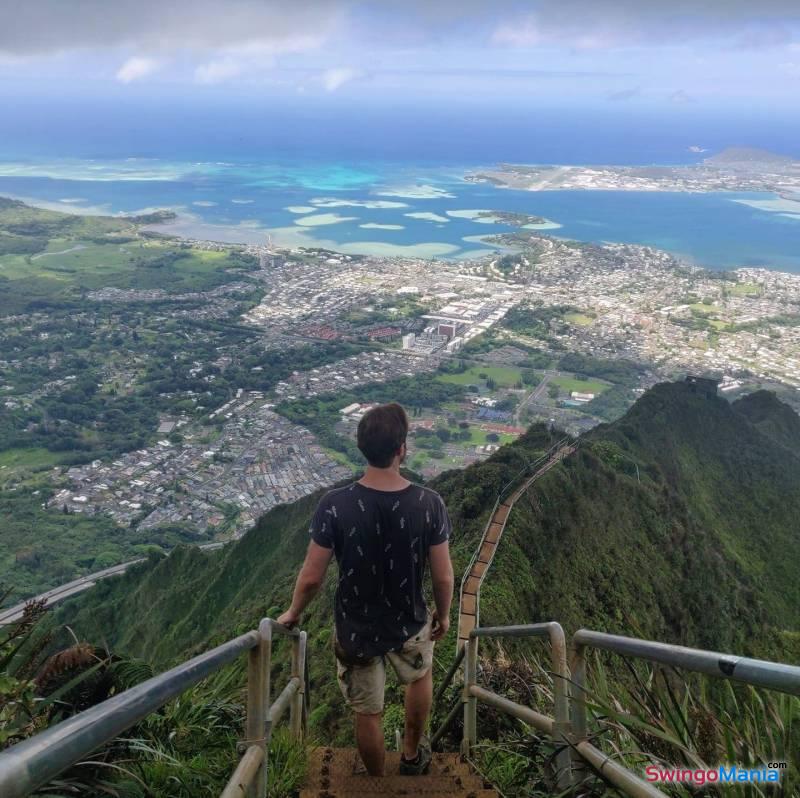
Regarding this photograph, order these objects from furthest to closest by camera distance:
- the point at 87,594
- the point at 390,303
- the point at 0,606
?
1. the point at 390,303
2. the point at 87,594
3. the point at 0,606

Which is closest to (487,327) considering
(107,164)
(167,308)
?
(167,308)

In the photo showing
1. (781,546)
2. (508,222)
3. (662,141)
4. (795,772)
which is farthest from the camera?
(662,141)

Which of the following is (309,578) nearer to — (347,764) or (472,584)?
(347,764)

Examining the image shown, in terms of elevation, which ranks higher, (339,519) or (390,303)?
(339,519)

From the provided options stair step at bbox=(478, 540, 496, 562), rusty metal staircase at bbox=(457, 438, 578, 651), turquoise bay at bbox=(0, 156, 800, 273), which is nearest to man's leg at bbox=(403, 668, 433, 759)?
rusty metal staircase at bbox=(457, 438, 578, 651)

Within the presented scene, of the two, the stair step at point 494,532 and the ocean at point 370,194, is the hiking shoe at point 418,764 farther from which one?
the ocean at point 370,194

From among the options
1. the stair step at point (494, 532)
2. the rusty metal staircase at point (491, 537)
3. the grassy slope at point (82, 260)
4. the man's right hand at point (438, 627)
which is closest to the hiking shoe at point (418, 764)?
the man's right hand at point (438, 627)

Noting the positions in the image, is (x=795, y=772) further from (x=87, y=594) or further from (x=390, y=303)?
(x=390, y=303)
